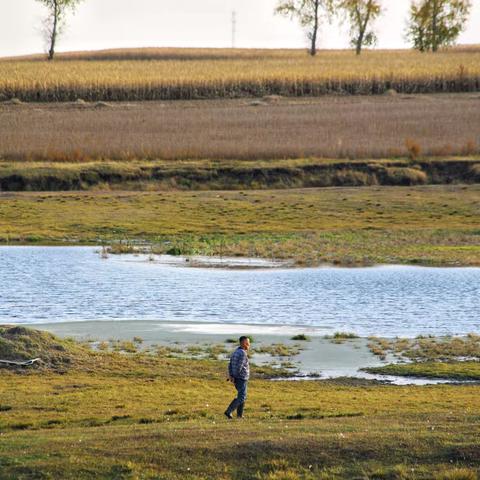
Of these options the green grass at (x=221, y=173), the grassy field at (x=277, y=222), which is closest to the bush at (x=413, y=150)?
the green grass at (x=221, y=173)

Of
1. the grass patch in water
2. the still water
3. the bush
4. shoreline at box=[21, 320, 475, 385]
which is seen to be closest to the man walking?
shoreline at box=[21, 320, 475, 385]

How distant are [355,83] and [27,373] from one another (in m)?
82.9

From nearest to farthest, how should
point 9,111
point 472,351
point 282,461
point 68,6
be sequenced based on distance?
point 282,461 < point 472,351 < point 9,111 < point 68,6

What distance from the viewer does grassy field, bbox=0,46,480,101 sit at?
106 meters

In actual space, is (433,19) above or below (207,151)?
above

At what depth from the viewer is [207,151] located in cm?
8294

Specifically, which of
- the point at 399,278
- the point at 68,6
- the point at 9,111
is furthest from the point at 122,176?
the point at 68,6

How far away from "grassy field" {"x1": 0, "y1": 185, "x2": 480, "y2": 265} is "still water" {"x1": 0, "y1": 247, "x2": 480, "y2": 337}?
490 cm

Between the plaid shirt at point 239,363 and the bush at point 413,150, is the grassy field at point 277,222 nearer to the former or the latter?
the bush at point 413,150

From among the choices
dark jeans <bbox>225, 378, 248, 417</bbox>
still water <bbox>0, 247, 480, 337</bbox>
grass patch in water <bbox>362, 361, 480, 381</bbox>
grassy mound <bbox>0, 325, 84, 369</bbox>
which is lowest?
still water <bbox>0, 247, 480, 337</bbox>

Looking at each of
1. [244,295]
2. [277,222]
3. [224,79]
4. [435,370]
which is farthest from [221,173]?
[435,370]

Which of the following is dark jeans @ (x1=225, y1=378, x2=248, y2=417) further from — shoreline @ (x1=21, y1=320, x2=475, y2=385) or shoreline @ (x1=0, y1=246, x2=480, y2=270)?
shoreline @ (x1=0, y1=246, x2=480, y2=270)

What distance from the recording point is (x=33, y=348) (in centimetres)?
3228

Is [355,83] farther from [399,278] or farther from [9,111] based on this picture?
[399,278]
